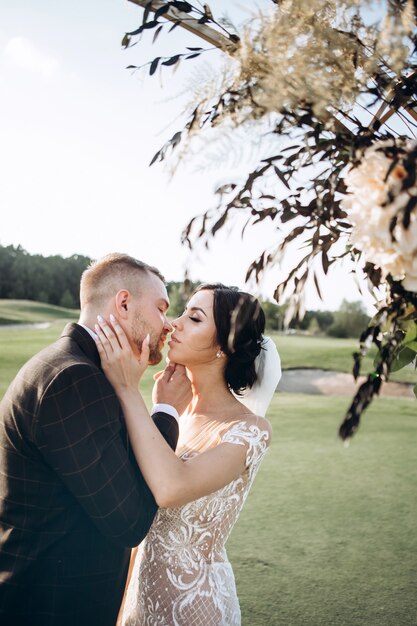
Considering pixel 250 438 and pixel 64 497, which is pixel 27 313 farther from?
pixel 64 497

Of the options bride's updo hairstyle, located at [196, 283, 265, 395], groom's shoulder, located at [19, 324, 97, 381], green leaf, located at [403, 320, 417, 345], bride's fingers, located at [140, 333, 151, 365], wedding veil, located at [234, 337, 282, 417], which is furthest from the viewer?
wedding veil, located at [234, 337, 282, 417]

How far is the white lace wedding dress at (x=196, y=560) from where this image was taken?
2195 mm

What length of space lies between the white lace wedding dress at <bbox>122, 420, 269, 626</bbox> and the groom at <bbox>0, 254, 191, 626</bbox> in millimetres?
399

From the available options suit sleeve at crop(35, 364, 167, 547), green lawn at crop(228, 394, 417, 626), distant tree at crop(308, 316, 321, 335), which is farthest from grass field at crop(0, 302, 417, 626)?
distant tree at crop(308, 316, 321, 335)

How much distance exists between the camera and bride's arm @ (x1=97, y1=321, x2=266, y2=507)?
1819 mm

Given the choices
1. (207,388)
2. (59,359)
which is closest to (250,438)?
(207,388)

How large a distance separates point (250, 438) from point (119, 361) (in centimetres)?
66

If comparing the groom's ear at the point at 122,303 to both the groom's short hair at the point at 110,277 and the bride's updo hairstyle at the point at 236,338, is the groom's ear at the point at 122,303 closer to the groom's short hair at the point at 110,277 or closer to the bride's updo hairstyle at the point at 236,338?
the groom's short hair at the point at 110,277

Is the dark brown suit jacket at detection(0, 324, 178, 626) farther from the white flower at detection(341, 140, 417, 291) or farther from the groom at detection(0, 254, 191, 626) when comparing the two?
the white flower at detection(341, 140, 417, 291)

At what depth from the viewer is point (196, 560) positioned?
7.33 feet

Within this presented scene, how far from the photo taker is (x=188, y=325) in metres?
2.53

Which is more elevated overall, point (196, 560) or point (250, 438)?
point (250, 438)

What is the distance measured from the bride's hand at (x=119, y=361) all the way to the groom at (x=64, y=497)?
70mm

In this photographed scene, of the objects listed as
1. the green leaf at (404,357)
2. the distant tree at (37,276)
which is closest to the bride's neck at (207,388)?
the green leaf at (404,357)
